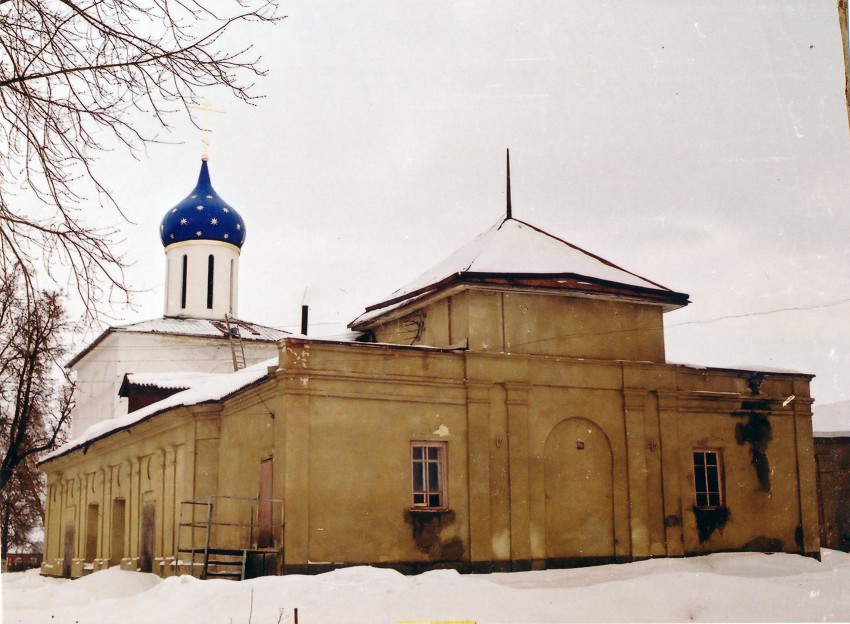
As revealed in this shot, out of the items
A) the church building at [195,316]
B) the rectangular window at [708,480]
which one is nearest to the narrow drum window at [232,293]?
the church building at [195,316]

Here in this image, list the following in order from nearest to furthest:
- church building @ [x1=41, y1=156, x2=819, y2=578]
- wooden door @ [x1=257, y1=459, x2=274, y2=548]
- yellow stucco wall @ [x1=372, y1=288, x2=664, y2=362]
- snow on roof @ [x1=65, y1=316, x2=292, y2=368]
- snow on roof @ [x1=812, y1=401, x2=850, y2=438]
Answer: wooden door @ [x1=257, y1=459, x2=274, y2=548] → church building @ [x1=41, y1=156, x2=819, y2=578] → yellow stucco wall @ [x1=372, y1=288, x2=664, y2=362] → snow on roof @ [x1=812, y1=401, x2=850, y2=438] → snow on roof @ [x1=65, y1=316, x2=292, y2=368]

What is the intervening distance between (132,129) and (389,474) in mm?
10114

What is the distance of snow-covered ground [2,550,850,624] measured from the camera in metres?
13.0

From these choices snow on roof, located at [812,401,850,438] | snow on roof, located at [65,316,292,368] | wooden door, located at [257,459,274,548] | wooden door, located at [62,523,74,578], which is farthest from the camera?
snow on roof, located at [65,316,292,368]

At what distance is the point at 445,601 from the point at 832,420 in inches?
827

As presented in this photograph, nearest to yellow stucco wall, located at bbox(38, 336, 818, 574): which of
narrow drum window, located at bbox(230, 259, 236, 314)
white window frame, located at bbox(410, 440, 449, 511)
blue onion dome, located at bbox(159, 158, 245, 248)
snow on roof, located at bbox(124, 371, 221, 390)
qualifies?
white window frame, located at bbox(410, 440, 449, 511)

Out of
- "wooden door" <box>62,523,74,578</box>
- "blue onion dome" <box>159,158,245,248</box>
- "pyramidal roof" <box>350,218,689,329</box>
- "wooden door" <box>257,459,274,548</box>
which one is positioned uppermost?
"blue onion dome" <box>159,158,245,248</box>

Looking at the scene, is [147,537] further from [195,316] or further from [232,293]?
[232,293]

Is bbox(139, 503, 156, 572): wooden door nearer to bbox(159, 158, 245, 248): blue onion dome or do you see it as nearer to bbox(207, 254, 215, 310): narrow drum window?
bbox(207, 254, 215, 310): narrow drum window

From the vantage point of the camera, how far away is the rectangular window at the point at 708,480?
20.5 m

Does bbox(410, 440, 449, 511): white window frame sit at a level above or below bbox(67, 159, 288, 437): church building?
below

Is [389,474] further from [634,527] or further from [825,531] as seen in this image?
[825,531]

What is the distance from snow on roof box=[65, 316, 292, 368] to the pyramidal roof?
41.8ft

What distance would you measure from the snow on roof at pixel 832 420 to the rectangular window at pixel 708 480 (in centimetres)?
655
